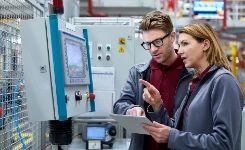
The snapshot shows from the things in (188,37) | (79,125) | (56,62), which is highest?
(188,37)

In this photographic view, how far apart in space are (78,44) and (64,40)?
269 mm

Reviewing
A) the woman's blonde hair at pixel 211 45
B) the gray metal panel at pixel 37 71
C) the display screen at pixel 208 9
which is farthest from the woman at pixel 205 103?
the display screen at pixel 208 9

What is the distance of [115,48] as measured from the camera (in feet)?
11.9

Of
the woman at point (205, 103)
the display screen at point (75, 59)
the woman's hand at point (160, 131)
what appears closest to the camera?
the woman at point (205, 103)

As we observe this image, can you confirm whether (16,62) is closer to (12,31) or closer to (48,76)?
(12,31)

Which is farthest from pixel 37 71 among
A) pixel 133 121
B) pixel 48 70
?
pixel 133 121

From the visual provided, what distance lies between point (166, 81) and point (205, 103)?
553mm

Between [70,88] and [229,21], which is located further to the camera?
[229,21]

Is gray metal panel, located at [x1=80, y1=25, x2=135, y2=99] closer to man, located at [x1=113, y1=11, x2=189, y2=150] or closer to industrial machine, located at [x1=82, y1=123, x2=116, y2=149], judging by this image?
industrial machine, located at [x1=82, y1=123, x2=116, y2=149]

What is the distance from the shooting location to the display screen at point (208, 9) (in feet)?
28.8

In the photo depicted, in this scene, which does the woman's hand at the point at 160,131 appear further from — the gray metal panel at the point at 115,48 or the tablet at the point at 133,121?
the gray metal panel at the point at 115,48

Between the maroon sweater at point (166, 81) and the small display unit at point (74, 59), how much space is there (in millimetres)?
485

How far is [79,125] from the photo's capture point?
370 centimetres

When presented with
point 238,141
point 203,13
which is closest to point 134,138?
point 238,141
